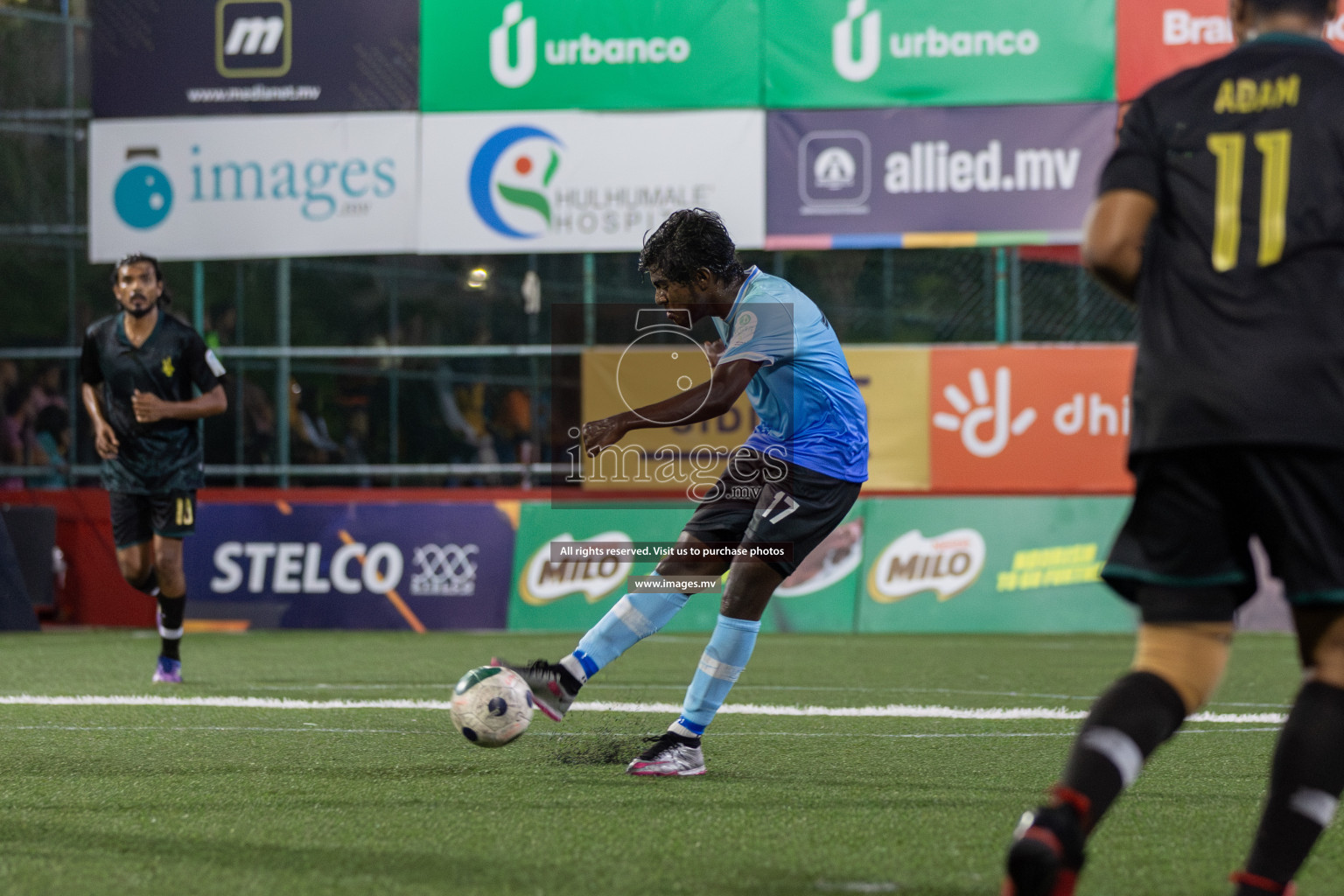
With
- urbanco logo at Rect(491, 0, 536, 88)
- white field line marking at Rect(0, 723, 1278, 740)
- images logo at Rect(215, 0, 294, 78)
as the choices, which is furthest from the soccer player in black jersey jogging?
images logo at Rect(215, 0, 294, 78)

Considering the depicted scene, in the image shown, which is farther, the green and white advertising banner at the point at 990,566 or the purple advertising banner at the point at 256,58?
the purple advertising banner at the point at 256,58

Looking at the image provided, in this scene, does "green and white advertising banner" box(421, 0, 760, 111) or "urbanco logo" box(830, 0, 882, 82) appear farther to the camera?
"green and white advertising banner" box(421, 0, 760, 111)

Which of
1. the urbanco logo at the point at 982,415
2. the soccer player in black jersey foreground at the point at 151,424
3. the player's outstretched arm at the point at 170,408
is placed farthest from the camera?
the urbanco logo at the point at 982,415

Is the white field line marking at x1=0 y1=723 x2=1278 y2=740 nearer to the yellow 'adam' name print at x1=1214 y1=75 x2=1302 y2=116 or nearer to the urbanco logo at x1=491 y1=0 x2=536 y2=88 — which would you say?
the yellow 'adam' name print at x1=1214 y1=75 x2=1302 y2=116

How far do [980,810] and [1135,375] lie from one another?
175 centimetres

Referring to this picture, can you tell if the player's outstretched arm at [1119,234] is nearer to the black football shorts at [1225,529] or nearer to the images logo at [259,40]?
the black football shorts at [1225,529]

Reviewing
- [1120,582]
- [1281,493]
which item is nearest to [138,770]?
[1120,582]

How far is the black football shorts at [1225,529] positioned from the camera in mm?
2705

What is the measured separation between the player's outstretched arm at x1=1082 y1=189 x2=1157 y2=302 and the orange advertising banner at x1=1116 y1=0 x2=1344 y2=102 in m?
11.3

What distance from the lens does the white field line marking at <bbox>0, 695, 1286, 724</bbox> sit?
22.2ft

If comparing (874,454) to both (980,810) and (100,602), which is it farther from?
(980,810)

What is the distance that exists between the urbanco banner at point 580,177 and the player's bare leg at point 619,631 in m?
8.74

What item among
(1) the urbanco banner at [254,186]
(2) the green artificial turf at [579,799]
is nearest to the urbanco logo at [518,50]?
(1) the urbanco banner at [254,186]

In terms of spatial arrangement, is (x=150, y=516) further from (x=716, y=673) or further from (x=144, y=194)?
(x=144, y=194)
